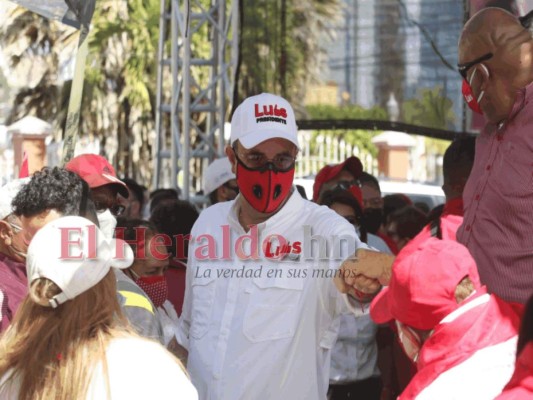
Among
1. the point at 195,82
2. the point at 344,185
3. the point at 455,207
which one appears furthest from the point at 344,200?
the point at 195,82

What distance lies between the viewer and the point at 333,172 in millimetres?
6984

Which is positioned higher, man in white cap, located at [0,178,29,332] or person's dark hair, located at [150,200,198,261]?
person's dark hair, located at [150,200,198,261]

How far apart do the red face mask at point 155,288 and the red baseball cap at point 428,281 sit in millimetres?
1984

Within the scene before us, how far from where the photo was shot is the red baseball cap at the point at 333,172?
6902 mm

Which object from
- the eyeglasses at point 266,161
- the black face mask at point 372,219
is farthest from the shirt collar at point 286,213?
the black face mask at point 372,219

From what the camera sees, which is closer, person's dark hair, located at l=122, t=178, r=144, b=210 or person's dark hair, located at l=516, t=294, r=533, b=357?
person's dark hair, located at l=516, t=294, r=533, b=357

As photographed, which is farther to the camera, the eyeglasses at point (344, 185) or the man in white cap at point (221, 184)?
the man in white cap at point (221, 184)

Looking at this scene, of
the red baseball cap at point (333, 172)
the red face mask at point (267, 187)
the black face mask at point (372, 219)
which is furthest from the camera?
the black face mask at point (372, 219)

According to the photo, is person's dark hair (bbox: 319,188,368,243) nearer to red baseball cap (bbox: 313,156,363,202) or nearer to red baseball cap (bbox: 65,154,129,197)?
red baseball cap (bbox: 313,156,363,202)

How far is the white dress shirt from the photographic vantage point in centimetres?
389

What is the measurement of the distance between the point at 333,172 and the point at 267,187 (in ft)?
9.69

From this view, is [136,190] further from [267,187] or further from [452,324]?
[452,324]

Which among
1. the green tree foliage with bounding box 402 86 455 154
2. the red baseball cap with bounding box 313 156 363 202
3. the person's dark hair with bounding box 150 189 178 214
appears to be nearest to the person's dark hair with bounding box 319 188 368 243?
the red baseball cap with bounding box 313 156 363 202

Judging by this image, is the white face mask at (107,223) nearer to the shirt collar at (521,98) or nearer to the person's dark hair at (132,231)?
the person's dark hair at (132,231)
